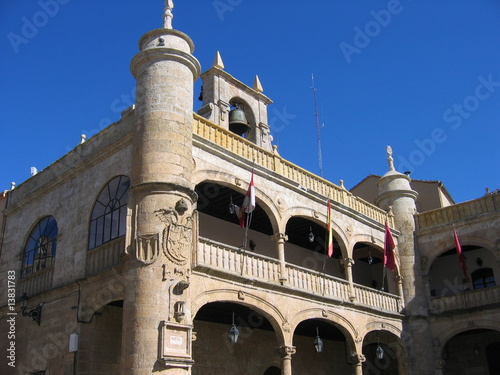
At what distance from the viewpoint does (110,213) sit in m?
12.7

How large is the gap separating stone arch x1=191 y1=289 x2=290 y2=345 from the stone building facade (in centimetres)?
4

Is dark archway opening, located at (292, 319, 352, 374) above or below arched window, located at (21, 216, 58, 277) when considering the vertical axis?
below

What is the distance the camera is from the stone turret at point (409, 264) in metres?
18.0

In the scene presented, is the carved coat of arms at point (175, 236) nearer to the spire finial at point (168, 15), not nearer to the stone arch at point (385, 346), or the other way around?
the spire finial at point (168, 15)

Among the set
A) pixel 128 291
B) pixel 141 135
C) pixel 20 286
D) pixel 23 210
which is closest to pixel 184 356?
pixel 128 291

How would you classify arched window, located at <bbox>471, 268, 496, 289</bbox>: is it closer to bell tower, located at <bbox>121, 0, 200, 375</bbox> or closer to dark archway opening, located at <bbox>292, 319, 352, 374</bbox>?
dark archway opening, located at <bbox>292, 319, 352, 374</bbox>

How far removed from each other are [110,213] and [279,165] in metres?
4.91

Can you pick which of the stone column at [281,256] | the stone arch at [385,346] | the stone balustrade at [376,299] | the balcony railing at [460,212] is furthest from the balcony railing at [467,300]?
the stone column at [281,256]

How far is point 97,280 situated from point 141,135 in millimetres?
3299

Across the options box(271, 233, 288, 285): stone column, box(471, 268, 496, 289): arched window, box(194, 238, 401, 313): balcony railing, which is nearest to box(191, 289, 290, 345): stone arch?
box(194, 238, 401, 313): balcony railing

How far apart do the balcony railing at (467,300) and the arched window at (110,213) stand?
11482mm

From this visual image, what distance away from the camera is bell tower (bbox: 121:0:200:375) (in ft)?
33.4

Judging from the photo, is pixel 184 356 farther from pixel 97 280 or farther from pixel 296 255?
pixel 296 255

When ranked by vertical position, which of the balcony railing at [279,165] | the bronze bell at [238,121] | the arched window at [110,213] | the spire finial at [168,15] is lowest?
the arched window at [110,213]
